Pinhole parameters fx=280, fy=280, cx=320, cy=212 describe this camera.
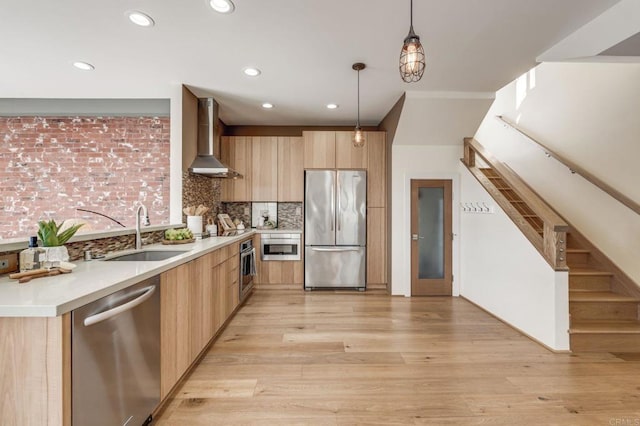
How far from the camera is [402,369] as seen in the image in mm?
2234

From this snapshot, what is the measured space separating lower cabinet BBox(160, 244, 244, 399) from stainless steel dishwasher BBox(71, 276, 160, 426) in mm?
102

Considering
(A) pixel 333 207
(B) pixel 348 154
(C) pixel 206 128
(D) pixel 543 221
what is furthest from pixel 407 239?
(C) pixel 206 128

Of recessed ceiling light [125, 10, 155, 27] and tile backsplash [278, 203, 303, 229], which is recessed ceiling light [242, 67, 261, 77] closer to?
recessed ceiling light [125, 10, 155, 27]

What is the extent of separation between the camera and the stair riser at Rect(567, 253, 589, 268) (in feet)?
10.6

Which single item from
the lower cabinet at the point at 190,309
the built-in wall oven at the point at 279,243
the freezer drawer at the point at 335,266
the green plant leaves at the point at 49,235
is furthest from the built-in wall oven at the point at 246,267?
the green plant leaves at the point at 49,235

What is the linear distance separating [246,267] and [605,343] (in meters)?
3.85

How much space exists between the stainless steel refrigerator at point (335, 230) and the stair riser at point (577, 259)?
2.51 m

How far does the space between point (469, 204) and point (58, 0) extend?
4.75 m

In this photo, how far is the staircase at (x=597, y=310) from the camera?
2.52 m

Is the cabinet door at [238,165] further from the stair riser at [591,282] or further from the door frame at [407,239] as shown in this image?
the stair riser at [591,282]

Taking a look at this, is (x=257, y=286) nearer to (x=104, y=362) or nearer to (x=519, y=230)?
(x=104, y=362)

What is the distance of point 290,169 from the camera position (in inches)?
189

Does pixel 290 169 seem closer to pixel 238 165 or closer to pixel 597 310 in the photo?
pixel 238 165

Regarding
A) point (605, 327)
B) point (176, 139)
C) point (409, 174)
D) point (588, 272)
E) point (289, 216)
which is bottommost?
point (605, 327)
